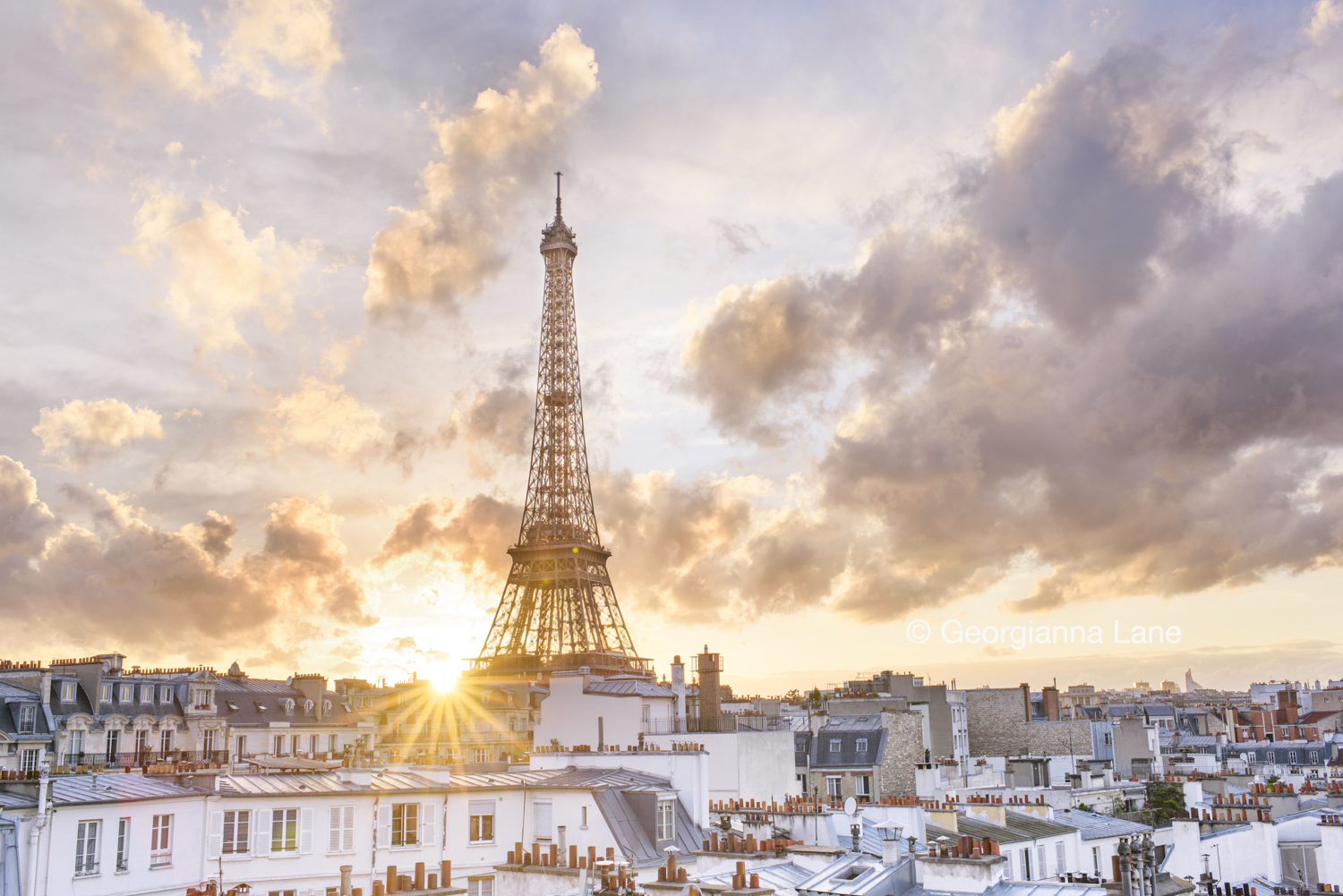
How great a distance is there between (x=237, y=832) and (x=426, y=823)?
438 cm

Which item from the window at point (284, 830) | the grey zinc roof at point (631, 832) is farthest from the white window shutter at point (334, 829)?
the grey zinc roof at point (631, 832)

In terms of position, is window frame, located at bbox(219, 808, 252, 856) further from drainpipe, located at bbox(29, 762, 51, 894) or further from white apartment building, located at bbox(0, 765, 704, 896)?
drainpipe, located at bbox(29, 762, 51, 894)

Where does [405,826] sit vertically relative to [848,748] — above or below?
below

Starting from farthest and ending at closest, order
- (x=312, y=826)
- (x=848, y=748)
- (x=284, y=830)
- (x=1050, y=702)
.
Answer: (x=1050, y=702)
(x=848, y=748)
(x=312, y=826)
(x=284, y=830)

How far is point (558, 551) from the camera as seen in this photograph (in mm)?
96938

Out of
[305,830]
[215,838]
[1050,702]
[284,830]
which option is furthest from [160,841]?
[1050,702]

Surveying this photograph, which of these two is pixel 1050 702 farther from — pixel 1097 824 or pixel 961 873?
pixel 961 873

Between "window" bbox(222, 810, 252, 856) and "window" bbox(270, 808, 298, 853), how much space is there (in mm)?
522

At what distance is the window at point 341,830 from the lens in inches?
1064

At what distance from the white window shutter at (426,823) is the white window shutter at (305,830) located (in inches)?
105

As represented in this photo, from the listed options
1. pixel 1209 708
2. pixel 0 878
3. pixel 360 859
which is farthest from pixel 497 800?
pixel 1209 708

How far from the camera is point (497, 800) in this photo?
94.1 ft

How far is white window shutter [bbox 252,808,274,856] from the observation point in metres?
26.3

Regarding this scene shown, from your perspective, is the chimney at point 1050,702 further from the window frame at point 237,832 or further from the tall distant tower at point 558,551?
the window frame at point 237,832
